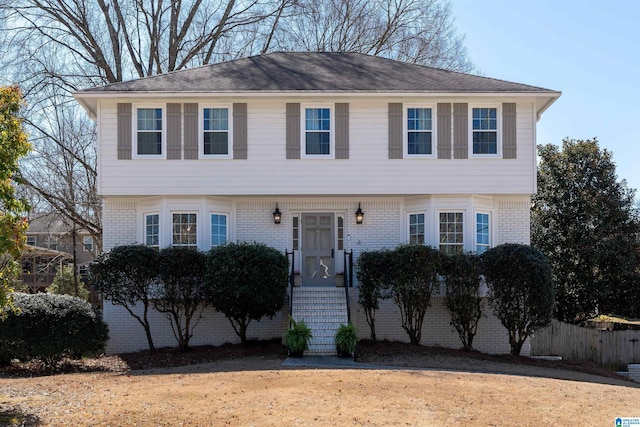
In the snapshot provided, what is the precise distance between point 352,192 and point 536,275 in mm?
5156

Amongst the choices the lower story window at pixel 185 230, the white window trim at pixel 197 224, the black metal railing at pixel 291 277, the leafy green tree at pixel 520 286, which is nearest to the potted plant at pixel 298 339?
the black metal railing at pixel 291 277

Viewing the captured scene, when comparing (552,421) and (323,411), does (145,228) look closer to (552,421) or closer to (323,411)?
Answer: (323,411)

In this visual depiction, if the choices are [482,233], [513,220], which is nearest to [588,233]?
[513,220]

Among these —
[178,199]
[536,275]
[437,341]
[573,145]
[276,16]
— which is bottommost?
[437,341]

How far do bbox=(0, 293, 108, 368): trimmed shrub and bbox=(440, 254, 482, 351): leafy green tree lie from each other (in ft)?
27.5

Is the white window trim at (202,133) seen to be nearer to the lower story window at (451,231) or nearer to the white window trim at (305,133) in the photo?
the white window trim at (305,133)

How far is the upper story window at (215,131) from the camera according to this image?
19203 millimetres

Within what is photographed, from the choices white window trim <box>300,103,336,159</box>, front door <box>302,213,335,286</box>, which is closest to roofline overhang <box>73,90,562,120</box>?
white window trim <box>300,103,336,159</box>

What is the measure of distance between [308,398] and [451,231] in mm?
9530

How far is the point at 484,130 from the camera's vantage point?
19.4 metres

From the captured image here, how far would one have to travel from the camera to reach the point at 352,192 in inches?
752

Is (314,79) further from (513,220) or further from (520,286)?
(520,286)

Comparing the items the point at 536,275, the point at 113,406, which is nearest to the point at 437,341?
the point at 536,275

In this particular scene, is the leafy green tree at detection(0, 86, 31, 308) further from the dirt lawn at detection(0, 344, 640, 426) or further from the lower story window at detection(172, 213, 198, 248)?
the lower story window at detection(172, 213, 198, 248)
